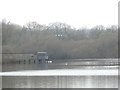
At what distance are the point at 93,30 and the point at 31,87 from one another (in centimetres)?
4254

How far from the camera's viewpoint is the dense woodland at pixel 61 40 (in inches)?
1788

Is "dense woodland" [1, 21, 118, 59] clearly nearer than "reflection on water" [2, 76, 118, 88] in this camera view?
No

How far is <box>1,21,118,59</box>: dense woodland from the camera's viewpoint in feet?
149

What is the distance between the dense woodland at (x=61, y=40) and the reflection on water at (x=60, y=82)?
26.5 meters

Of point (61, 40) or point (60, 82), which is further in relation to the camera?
point (61, 40)

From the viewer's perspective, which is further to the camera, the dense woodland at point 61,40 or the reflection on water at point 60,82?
the dense woodland at point 61,40

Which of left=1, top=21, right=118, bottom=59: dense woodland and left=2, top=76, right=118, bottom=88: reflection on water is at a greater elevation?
left=1, top=21, right=118, bottom=59: dense woodland

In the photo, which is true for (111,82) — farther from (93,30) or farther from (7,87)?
(93,30)

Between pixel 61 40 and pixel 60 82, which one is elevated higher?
pixel 61 40

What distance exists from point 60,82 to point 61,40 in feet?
122

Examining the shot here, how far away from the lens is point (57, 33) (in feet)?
181

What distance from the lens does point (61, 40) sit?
5131cm

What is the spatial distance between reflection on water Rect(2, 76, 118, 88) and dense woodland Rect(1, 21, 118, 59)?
2651cm

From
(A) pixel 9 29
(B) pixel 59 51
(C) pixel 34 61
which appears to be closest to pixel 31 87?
(C) pixel 34 61
